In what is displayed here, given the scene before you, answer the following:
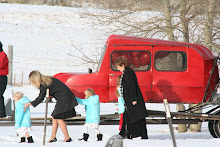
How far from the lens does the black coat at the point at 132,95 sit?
28.5ft

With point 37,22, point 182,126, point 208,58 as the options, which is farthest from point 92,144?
point 37,22

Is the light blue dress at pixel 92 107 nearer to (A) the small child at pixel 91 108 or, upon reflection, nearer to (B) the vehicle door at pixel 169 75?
(A) the small child at pixel 91 108

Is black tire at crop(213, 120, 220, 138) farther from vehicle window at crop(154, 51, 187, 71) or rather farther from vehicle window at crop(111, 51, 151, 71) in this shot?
vehicle window at crop(111, 51, 151, 71)

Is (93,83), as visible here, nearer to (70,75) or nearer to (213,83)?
(70,75)

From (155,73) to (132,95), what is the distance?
1412mm

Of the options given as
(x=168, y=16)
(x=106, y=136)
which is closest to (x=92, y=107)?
(x=106, y=136)

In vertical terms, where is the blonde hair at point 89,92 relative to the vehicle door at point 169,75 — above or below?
below

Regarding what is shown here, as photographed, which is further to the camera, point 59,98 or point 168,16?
point 168,16

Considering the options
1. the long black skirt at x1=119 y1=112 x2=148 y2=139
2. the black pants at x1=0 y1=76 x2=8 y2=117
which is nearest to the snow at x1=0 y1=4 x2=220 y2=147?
the black pants at x1=0 y1=76 x2=8 y2=117

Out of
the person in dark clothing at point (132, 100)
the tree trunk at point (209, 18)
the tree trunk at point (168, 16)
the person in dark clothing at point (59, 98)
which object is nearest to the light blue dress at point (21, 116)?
the person in dark clothing at point (59, 98)

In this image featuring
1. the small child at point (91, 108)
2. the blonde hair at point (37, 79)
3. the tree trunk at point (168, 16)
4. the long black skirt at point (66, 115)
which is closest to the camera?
the blonde hair at point (37, 79)

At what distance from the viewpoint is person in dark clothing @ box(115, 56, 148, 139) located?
868 centimetres

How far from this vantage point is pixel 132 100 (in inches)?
341

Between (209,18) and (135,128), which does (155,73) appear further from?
(209,18)
